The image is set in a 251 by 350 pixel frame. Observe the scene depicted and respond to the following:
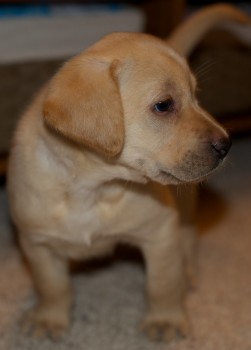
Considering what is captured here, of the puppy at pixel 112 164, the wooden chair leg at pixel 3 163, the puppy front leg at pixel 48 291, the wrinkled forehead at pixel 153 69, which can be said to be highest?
the wrinkled forehead at pixel 153 69

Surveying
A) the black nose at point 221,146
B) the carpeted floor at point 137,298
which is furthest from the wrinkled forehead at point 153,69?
the carpeted floor at point 137,298

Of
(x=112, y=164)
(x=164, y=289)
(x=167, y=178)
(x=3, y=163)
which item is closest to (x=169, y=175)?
(x=167, y=178)

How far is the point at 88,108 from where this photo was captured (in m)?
1.15

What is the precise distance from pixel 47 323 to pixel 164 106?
0.68 meters

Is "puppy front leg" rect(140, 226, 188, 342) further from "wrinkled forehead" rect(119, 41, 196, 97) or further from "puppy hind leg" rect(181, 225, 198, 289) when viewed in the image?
"wrinkled forehead" rect(119, 41, 196, 97)

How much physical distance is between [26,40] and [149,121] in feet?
2.74

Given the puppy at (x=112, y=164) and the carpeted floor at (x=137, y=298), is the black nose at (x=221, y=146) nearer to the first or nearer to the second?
the puppy at (x=112, y=164)

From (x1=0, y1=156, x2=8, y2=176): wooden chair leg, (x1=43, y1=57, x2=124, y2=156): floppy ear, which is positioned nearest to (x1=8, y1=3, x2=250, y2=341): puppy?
(x1=43, y1=57, x2=124, y2=156): floppy ear

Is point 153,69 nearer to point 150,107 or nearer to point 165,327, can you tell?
point 150,107

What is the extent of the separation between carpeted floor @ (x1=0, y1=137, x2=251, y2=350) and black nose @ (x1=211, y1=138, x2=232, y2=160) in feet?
1.70

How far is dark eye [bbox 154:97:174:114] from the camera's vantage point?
4.13 feet

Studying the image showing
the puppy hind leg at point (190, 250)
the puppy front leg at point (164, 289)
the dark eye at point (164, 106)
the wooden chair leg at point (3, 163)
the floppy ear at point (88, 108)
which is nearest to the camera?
the floppy ear at point (88, 108)

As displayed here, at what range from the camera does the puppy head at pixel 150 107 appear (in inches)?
47.6

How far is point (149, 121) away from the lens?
1.26m
